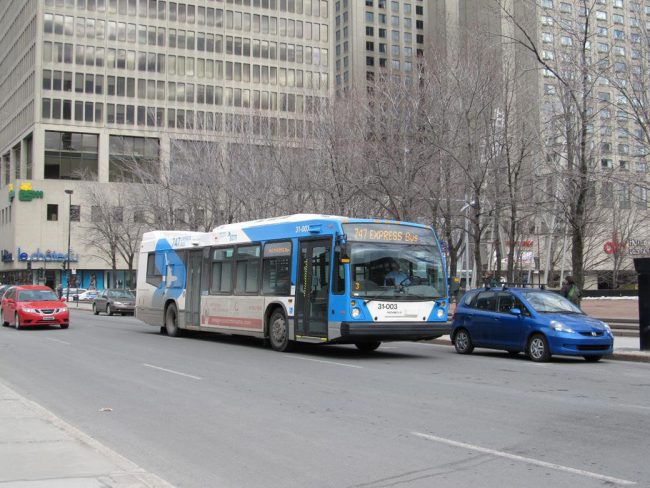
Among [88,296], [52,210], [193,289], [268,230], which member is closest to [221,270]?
[193,289]

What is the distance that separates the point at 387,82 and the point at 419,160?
3.97 m

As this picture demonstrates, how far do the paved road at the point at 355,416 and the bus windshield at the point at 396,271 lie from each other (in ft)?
5.27

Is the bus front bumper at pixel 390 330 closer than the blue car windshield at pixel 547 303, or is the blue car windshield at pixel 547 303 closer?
the bus front bumper at pixel 390 330

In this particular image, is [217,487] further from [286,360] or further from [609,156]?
[609,156]

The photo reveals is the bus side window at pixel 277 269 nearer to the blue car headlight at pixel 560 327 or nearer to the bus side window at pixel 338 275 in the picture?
the bus side window at pixel 338 275

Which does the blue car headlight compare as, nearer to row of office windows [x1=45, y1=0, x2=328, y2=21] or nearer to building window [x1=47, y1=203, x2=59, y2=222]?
building window [x1=47, y1=203, x2=59, y2=222]

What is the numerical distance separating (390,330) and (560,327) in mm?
3798

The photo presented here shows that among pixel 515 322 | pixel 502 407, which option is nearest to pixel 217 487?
pixel 502 407

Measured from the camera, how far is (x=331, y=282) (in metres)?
16.6

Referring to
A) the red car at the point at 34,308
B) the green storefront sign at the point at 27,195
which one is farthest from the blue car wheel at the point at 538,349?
the green storefront sign at the point at 27,195

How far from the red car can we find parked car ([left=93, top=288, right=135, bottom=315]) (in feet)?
45.8

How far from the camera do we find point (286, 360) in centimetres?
1633

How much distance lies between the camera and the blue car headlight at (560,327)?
1587 centimetres

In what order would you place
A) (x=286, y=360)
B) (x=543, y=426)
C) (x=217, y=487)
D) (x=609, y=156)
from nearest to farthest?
(x=217, y=487) < (x=543, y=426) < (x=286, y=360) < (x=609, y=156)
